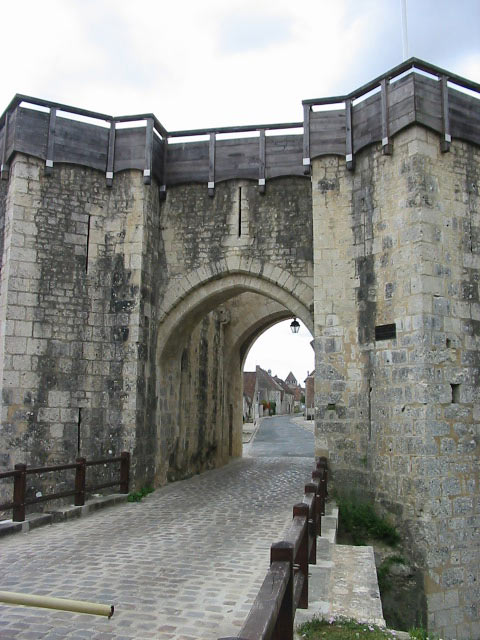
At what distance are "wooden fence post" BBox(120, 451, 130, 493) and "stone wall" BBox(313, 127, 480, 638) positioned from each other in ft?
9.34

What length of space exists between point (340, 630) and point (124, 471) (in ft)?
18.0

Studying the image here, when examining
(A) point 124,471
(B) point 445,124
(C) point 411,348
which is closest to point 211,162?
(B) point 445,124

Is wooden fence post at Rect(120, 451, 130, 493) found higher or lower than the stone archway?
Answer: lower

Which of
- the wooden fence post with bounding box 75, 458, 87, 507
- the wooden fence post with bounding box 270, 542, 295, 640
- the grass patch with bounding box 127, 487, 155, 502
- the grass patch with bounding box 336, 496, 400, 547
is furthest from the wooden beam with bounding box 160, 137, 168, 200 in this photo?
the wooden fence post with bounding box 270, 542, 295, 640

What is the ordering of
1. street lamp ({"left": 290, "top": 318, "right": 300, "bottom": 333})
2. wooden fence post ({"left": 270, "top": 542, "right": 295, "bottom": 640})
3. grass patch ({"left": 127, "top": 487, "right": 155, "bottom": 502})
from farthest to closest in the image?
street lamp ({"left": 290, "top": 318, "right": 300, "bottom": 333}), grass patch ({"left": 127, "top": 487, "right": 155, "bottom": 502}), wooden fence post ({"left": 270, "top": 542, "right": 295, "bottom": 640})

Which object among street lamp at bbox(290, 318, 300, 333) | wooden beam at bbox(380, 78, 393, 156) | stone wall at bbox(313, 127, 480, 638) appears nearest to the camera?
stone wall at bbox(313, 127, 480, 638)

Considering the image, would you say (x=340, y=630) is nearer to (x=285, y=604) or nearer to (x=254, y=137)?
(x=285, y=604)

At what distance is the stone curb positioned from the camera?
6219 millimetres

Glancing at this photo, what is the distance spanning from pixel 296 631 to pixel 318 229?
6205mm

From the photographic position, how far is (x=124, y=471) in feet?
27.7

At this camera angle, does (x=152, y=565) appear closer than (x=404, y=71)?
Yes

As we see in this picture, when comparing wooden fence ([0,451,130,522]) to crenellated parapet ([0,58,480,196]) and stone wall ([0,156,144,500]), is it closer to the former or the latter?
stone wall ([0,156,144,500])

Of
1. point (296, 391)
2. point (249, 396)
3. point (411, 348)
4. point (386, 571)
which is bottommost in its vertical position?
point (386, 571)

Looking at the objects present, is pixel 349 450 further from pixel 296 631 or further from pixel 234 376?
pixel 234 376
